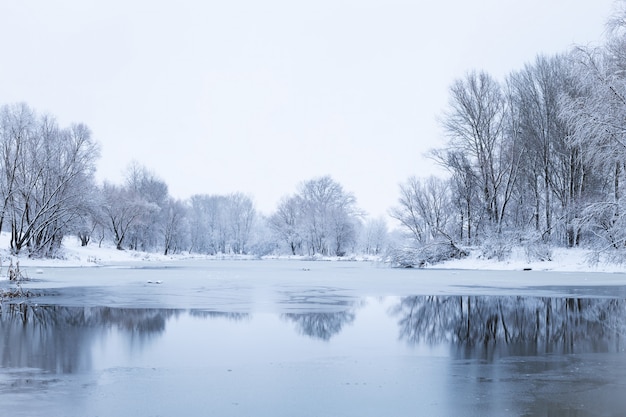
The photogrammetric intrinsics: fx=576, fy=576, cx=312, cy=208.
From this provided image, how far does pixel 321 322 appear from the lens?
11.8 m

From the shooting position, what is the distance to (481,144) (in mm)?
42750

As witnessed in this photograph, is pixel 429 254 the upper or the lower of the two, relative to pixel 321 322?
upper

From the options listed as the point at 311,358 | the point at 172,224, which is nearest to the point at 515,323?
the point at 311,358

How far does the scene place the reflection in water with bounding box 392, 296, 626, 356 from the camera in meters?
9.14

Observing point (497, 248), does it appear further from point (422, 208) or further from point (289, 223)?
point (289, 223)

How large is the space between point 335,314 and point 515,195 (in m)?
36.0

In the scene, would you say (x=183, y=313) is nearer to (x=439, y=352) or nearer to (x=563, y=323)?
(x=439, y=352)

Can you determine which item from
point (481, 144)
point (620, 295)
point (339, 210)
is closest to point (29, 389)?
point (620, 295)

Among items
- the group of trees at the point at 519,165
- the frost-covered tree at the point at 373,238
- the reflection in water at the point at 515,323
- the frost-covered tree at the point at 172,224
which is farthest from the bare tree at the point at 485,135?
the frost-covered tree at the point at 373,238

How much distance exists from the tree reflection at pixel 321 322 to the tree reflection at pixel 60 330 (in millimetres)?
2659

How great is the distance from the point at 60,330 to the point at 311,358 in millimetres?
5080

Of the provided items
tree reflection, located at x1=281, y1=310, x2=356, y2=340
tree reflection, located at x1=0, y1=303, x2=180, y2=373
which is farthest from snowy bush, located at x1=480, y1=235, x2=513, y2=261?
tree reflection, located at x1=0, y1=303, x2=180, y2=373

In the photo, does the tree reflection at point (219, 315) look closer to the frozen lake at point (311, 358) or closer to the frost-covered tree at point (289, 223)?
the frozen lake at point (311, 358)

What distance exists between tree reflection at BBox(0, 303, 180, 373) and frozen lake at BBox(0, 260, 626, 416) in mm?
33
